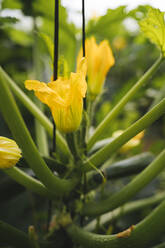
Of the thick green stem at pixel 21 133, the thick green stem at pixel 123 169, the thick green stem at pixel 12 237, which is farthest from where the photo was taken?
the thick green stem at pixel 123 169

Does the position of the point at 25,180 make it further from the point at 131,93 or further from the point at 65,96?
the point at 131,93

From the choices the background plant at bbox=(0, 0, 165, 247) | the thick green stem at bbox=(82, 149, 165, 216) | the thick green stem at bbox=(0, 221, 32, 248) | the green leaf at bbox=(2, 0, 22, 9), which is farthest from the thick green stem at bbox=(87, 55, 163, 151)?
the green leaf at bbox=(2, 0, 22, 9)

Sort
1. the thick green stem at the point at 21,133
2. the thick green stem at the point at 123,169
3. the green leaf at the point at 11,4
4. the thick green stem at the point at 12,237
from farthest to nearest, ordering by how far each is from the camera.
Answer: the green leaf at the point at 11,4 → the thick green stem at the point at 123,169 → the thick green stem at the point at 12,237 → the thick green stem at the point at 21,133

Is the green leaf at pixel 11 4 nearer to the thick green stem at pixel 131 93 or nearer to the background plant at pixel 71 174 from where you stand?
the background plant at pixel 71 174

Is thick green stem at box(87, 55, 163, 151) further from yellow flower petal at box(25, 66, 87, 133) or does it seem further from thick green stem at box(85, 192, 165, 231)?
thick green stem at box(85, 192, 165, 231)

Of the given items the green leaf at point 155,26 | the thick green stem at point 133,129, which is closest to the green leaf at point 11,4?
the green leaf at point 155,26

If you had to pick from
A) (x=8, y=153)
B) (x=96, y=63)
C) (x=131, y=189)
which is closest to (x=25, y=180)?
(x=8, y=153)
